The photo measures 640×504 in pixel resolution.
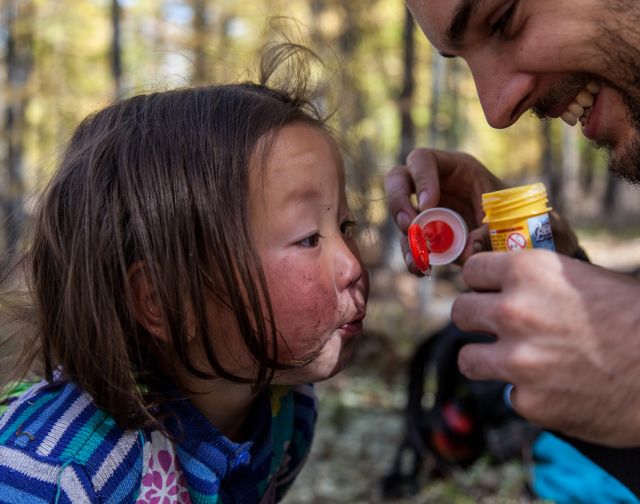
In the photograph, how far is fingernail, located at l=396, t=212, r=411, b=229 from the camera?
80.0 inches

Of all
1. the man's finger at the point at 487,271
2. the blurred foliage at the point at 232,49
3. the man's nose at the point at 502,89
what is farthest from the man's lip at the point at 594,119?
the blurred foliage at the point at 232,49

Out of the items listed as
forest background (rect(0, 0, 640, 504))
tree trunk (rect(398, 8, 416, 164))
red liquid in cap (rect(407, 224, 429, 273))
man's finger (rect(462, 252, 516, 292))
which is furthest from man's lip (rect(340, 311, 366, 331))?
tree trunk (rect(398, 8, 416, 164))

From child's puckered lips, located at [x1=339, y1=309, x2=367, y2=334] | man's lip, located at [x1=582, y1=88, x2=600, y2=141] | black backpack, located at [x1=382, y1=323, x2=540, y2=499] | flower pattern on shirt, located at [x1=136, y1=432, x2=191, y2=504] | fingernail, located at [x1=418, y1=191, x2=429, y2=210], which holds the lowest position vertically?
black backpack, located at [x1=382, y1=323, x2=540, y2=499]

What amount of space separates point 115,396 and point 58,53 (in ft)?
49.5

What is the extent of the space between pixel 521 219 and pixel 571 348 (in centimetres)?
44

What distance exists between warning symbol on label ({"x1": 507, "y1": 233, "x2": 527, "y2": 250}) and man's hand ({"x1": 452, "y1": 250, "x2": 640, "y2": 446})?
291 millimetres

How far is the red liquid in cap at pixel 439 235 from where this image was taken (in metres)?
1.87

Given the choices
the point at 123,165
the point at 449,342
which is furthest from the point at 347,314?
the point at 449,342

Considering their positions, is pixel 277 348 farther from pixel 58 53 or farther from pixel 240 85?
pixel 58 53

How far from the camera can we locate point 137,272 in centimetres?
162

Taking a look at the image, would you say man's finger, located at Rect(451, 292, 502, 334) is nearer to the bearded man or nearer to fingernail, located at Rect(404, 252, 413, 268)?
the bearded man

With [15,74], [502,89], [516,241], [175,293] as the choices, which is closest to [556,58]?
[502,89]

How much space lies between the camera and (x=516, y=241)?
1.57 metres

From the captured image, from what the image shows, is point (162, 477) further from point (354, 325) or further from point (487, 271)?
point (487, 271)
